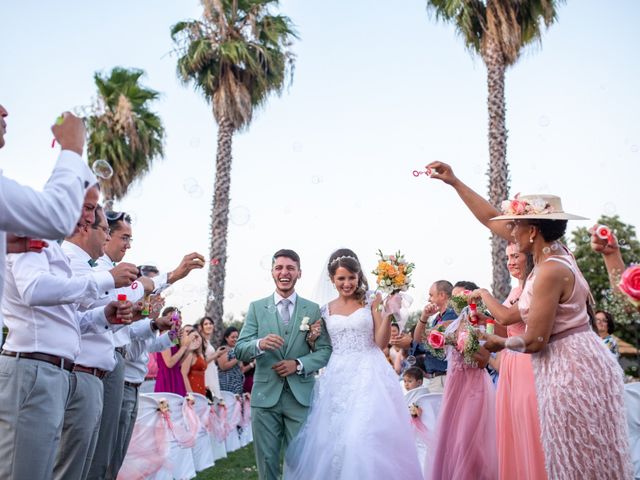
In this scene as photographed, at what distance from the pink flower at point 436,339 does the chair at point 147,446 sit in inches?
125

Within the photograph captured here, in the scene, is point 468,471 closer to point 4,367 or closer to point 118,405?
point 118,405

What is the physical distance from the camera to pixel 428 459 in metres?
6.18

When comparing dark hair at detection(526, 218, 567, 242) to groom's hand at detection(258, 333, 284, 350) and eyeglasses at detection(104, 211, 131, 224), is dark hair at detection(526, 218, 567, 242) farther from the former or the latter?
eyeglasses at detection(104, 211, 131, 224)

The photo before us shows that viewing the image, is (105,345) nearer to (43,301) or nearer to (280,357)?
(43,301)

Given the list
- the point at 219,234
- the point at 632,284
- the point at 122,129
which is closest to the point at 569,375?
the point at 632,284

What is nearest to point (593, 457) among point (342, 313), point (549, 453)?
point (549, 453)

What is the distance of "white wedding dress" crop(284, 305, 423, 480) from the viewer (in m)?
5.36

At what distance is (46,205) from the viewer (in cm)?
234

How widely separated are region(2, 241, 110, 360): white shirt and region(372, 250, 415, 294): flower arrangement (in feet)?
9.68

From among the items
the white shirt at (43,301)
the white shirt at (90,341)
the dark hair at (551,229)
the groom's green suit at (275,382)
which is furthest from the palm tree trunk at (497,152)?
the white shirt at (43,301)

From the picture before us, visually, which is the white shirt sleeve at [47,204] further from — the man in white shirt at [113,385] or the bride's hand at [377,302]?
the bride's hand at [377,302]

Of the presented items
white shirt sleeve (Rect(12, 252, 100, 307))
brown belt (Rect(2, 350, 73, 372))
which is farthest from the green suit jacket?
white shirt sleeve (Rect(12, 252, 100, 307))

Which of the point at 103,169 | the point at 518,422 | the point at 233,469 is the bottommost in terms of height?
the point at 233,469

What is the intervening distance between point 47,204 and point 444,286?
5675mm
